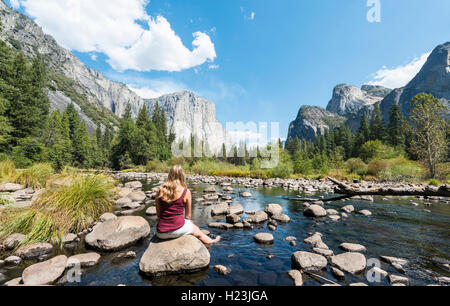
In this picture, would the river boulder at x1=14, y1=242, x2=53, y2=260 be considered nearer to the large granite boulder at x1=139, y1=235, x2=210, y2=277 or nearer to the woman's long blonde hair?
the large granite boulder at x1=139, y1=235, x2=210, y2=277

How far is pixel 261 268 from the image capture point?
3113 mm

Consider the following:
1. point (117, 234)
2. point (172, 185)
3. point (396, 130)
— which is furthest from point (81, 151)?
point (396, 130)

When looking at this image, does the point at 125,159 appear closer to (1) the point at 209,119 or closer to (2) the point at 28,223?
(2) the point at 28,223

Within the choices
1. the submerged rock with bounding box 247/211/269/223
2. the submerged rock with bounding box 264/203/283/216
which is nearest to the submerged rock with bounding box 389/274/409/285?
the submerged rock with bounding box 247/211/269/223

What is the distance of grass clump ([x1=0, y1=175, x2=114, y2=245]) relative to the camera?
3.72 metres

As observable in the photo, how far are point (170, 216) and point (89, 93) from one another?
566 feet

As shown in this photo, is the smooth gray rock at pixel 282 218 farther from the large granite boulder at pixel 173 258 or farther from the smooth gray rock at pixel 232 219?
the large granite boulder at pixel 173 258

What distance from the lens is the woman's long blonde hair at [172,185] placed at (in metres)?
3.33

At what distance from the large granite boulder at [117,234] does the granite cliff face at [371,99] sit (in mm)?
80851

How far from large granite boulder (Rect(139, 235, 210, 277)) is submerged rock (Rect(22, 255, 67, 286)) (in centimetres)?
116

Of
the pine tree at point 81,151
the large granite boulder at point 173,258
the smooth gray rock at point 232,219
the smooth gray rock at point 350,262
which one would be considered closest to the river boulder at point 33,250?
the large granite boulder at point 173,258

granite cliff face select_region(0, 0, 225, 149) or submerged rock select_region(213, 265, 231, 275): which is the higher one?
granite cliff face select_region(0, 0, 225, 149)

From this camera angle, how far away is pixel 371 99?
164m

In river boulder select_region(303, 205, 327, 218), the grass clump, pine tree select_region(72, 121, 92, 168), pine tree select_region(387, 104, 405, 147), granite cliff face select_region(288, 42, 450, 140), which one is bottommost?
river boulder select_region(303, 205, 327, 218)
